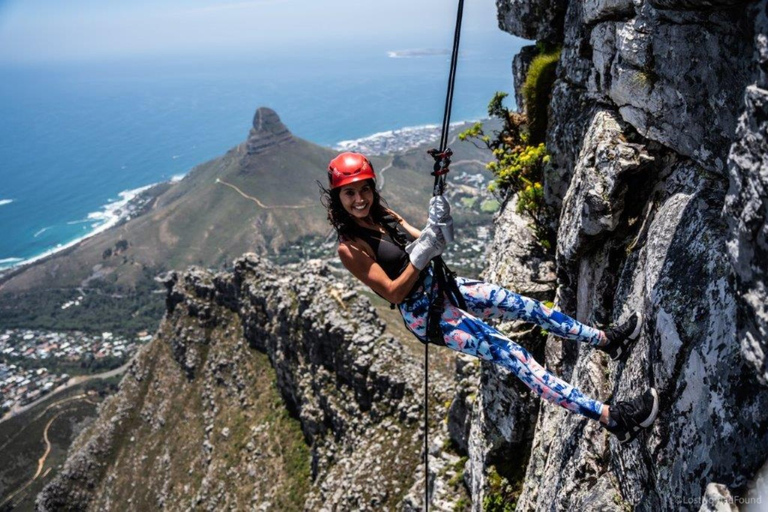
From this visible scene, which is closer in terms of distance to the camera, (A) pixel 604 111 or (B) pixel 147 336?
(A) pixel 604 111

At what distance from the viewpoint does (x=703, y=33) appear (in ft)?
18.5

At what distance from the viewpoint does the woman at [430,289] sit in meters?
6.80

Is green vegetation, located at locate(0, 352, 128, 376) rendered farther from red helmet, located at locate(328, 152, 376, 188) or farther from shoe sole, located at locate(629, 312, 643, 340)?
shoe sole, located at locate(629, 312, 643, 340)

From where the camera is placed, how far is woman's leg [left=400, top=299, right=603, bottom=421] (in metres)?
6.87

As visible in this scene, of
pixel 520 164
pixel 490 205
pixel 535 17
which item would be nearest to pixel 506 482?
pixel 520 164

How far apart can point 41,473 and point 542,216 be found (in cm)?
14470

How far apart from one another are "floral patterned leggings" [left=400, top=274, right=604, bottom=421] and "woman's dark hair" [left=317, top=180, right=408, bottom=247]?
1112 millimetres

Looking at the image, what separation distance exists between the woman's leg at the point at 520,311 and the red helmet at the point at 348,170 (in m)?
2.67

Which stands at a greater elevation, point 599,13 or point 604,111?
point 599,13

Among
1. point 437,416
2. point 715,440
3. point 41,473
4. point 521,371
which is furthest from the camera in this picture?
point 41,473

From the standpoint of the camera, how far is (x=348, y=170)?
7.57 metres

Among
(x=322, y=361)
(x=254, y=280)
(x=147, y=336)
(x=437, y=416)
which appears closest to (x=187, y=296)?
(x=254, y=280)

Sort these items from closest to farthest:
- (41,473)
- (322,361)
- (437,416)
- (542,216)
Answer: (542,216) < (437,416) < (322,361) < (41,473)

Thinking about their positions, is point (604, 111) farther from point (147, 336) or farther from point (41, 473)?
point (147, 336)
